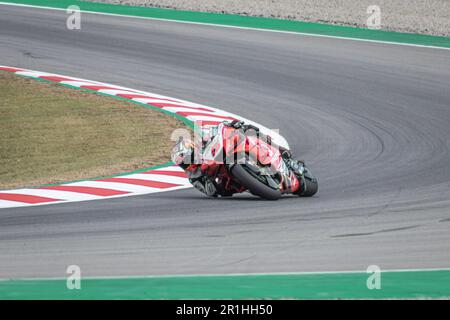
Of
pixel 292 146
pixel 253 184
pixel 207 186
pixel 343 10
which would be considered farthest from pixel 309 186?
pixel 343 10

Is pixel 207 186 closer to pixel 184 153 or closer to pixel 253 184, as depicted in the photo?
pixel 184 153

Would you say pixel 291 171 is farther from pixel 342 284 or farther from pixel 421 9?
pixel 421 9

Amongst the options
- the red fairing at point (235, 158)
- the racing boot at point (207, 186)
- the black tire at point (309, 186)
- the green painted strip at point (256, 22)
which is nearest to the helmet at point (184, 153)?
the red fairing at point (235, 158)

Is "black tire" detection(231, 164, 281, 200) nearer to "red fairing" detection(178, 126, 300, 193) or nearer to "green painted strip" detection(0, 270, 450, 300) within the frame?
"red fairing" detection(178, 126, 300, 193)

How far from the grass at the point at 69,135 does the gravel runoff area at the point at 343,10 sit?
7.62m

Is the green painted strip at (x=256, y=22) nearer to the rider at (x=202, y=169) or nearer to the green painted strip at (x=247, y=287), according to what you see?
the rider at (x=202, y=169)

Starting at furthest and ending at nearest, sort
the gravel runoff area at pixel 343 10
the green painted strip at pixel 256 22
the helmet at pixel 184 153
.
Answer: the gravel runoff area at pixel 343 10, the green painted strip at pixel 256 22, the helmet at pixel 184 153

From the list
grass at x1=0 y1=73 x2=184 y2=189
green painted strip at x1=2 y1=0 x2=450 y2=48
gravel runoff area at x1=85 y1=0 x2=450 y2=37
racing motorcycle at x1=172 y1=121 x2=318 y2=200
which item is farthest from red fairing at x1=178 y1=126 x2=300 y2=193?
gravel runoff area at x1=85 y1=0 x2=450 y2=37

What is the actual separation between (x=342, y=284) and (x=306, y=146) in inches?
260

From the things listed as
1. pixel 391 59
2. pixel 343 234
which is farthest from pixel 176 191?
pixel 391 59

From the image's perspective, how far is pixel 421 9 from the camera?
24719 mm

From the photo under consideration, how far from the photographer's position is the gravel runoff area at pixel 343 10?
2380cm

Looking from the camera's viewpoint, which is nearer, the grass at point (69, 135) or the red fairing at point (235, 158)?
the red fairing at point (235, 158)
